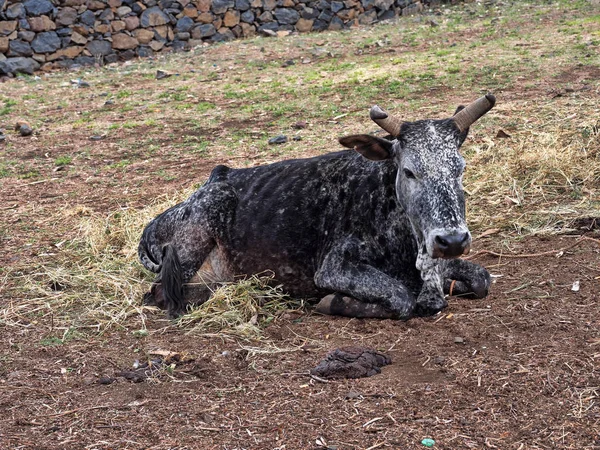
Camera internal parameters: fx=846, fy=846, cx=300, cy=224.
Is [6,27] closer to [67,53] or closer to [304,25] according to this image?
[67,53]

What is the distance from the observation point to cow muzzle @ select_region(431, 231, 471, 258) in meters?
5.21

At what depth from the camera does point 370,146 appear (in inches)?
235

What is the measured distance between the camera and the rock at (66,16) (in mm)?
17891

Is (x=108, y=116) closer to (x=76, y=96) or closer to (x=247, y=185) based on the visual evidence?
(x=76, y=96)

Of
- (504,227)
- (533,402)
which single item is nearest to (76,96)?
(504,227)

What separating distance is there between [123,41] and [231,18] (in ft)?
8.20

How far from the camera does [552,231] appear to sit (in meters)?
7.11

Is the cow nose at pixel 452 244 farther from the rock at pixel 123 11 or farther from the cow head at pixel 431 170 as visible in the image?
the rock at pixel 123 11

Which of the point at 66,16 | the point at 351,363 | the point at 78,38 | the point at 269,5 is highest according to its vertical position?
the point at 269,5

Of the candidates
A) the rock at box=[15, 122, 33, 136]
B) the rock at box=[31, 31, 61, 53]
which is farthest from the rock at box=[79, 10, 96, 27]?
the rock at box=[15, 122, 33, 136]

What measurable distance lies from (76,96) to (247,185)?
29.3ft

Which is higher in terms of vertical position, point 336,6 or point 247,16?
point 336,6

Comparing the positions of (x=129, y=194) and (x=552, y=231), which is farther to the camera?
(x=129, y=194)

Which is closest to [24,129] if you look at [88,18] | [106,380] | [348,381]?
[88,18]
